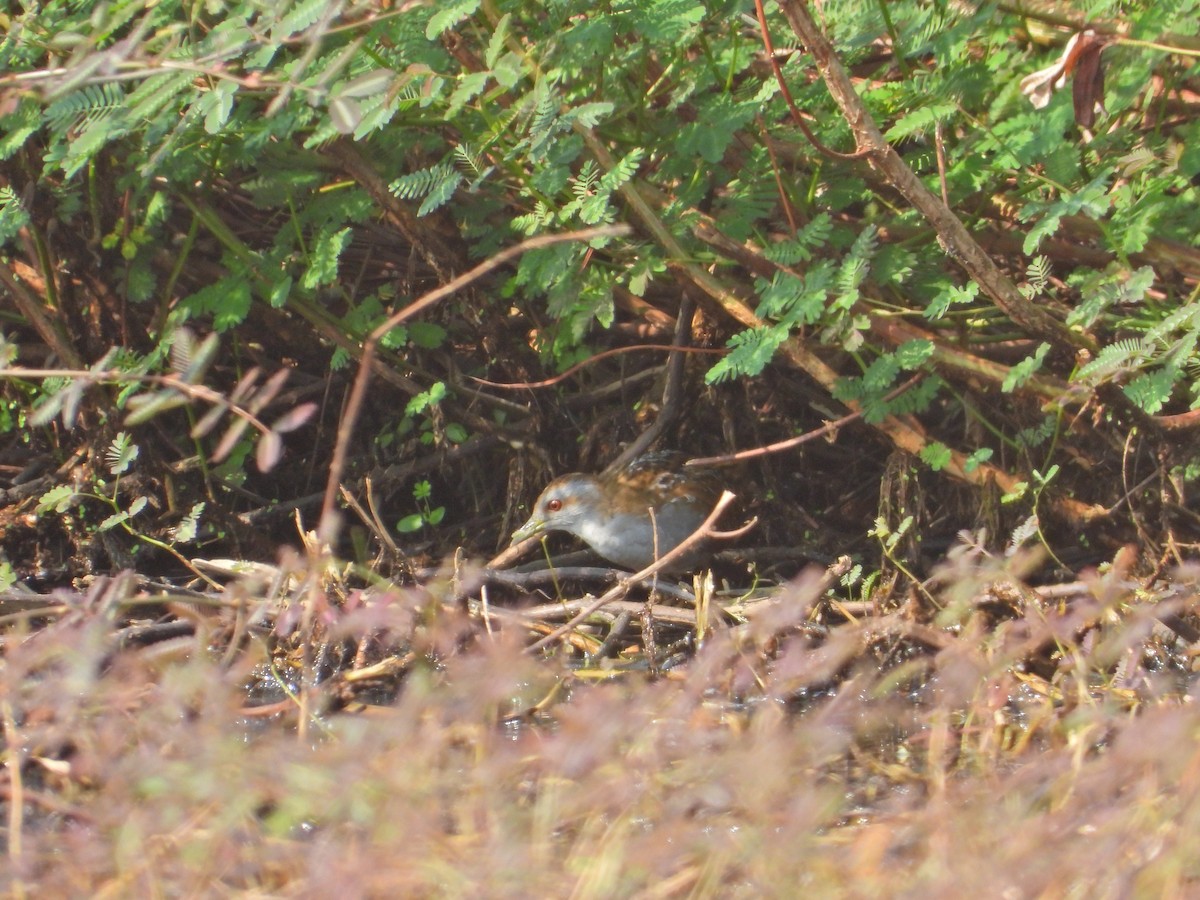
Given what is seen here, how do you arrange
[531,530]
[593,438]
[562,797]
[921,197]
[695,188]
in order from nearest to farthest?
[562,797] < [921,197] < [695,188] < [531,530] < [593,438]

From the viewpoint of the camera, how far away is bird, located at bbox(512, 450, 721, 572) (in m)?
4.81

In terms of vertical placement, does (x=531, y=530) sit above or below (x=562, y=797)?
below

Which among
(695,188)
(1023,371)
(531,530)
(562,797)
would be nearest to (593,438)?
(531,530)

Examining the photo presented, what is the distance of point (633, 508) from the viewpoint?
4895 millimetres

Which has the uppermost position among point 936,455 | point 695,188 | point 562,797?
point 695,188

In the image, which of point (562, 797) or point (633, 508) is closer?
point (562, 797)

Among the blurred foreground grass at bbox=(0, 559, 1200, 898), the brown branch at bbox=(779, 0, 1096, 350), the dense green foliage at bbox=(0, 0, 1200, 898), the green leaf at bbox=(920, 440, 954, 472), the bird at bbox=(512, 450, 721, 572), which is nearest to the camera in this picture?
the blurred foreground grass at bbox=(0, 559, 1200, 898)

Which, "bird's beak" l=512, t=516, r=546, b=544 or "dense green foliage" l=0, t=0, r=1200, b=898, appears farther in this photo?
"bird's beak" l=512, t=516, r=546, b=544

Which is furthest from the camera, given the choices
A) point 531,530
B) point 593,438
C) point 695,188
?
point 593,438

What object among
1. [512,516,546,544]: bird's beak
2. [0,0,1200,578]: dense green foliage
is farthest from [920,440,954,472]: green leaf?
[512,516,546,544]: bird's beak

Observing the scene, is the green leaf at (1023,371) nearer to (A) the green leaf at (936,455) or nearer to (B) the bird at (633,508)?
(A) the green leaf at (936,455)

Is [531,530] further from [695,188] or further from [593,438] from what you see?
[695,188]

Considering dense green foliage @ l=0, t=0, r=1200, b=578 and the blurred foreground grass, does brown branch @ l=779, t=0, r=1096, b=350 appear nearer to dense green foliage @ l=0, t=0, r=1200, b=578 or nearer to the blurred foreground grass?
dense green foliage @ l=0, t=0, r=1200, b=578

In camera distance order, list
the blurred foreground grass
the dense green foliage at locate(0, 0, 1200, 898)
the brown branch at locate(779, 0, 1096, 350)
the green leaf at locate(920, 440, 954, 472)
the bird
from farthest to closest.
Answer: the bird → the green leaf at locate(920, 440, 954, 472) → the brown branch at locate(779, 0, 1096, 350) → the dense green foliage at locate(0, 0, 1200, 898) → the blurred foreground grass
